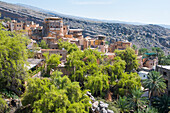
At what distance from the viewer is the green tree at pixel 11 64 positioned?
1952cm

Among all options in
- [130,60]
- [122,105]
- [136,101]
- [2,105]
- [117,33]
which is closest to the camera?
[2,105]

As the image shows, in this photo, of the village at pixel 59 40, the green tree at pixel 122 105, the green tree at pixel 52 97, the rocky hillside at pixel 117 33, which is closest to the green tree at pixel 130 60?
the village at pixel 59 40

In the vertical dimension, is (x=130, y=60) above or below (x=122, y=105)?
above

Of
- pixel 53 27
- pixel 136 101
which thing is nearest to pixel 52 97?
pixel 136 101

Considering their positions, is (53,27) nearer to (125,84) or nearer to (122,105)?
(125,84)

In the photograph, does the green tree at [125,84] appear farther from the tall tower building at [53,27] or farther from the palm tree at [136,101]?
the tall tower building at [53,27]

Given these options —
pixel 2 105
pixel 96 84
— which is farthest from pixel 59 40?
pixel 2 105

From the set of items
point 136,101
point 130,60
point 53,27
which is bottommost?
point 136,101

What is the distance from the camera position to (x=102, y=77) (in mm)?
29125

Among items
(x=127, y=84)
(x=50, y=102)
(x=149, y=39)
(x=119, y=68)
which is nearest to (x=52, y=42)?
(x=119, y=68)

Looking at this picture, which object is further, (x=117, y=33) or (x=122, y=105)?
(x=117, y=33)

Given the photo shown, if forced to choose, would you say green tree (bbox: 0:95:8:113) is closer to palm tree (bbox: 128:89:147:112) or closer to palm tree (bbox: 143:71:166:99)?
palm tree (bbox: 128:89:147:112)

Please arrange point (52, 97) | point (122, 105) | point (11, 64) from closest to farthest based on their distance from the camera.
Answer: point (52, 97)
point (11, 64)
point (122, 105)

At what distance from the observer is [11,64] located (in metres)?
20.3
